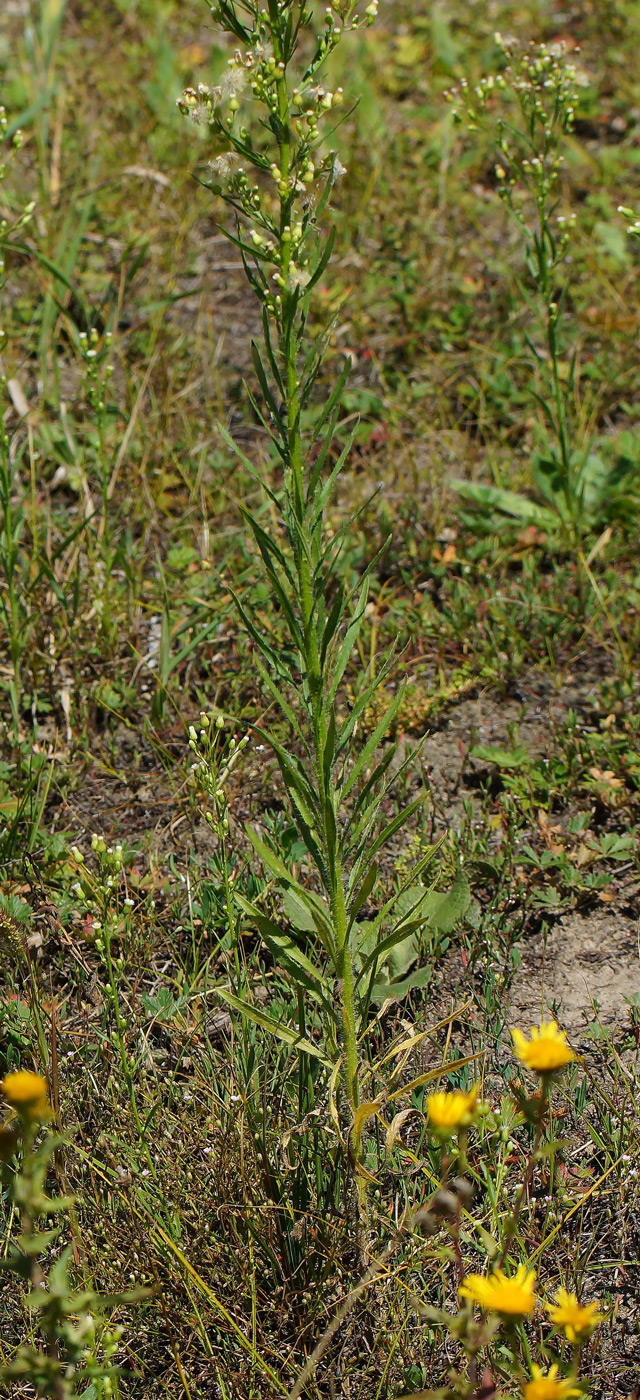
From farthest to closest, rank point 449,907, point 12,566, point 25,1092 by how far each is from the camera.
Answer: point 12,566 < point 449,907 < point 25,1092

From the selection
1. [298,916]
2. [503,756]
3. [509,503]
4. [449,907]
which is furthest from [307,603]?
[509,503]

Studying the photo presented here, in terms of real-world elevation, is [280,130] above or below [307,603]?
above

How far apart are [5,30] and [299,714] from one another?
4.36 meters

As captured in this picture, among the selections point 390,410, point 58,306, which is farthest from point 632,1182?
point 58,306

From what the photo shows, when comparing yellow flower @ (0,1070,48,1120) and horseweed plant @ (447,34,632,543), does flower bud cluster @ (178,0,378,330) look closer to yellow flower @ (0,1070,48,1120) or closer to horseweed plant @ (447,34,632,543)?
yellow flower @ (0,1070,48,1120)

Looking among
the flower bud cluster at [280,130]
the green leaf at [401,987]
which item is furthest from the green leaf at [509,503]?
the flower bud cluster at [280,130]

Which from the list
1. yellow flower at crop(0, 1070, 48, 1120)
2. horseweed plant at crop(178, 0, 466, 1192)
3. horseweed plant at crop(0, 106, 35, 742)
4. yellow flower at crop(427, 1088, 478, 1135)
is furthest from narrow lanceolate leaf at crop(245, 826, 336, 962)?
horseweed plant at crop(0, 106, 35, 742)

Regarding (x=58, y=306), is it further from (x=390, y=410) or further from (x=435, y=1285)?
(x=435, y=1285)

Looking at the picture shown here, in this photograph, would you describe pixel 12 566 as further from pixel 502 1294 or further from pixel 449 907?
pixel 502 1294

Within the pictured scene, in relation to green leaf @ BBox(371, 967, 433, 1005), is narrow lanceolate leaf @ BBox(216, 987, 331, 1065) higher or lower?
higher

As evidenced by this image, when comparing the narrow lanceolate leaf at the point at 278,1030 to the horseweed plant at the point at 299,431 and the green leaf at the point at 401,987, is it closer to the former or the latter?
the horseweed plant at the point at 299,431

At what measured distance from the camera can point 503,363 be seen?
13.0ft

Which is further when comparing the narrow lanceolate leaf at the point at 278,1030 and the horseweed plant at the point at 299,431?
the narrow lanceolate leaf at the point at 278,1030

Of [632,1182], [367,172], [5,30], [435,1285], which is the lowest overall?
[435,1285]
